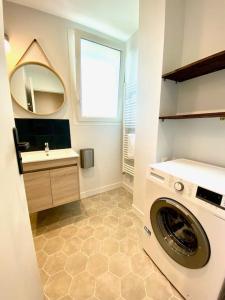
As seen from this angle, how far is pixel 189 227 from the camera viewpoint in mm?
954

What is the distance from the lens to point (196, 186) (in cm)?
83

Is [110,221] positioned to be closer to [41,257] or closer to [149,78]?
[41,257]

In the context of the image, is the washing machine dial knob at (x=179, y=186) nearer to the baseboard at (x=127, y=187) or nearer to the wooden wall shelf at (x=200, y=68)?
the wooden wall shelf at (x=200, y=68)

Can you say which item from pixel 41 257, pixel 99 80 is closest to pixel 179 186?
pixel 41 257

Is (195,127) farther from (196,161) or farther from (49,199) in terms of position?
(49,199)

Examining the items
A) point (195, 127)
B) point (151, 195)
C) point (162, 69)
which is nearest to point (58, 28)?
point (162, 69)

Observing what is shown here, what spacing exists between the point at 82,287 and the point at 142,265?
20.7 inches

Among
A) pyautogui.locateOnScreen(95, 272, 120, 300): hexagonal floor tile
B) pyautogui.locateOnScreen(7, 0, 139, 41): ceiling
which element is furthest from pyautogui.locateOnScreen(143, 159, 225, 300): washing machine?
pyautogui.locateOnScreen(7, 0, 139, 41): ceiling

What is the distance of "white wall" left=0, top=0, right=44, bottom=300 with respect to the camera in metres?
0.50

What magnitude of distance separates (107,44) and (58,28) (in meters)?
0.65

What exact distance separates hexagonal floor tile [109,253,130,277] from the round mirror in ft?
5.87

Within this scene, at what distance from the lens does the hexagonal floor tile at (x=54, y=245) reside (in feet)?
4.59

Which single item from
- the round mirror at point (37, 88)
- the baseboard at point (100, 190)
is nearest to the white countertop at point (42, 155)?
the round mirror at point (37, 88)

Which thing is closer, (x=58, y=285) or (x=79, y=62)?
(x=58, y=285)
